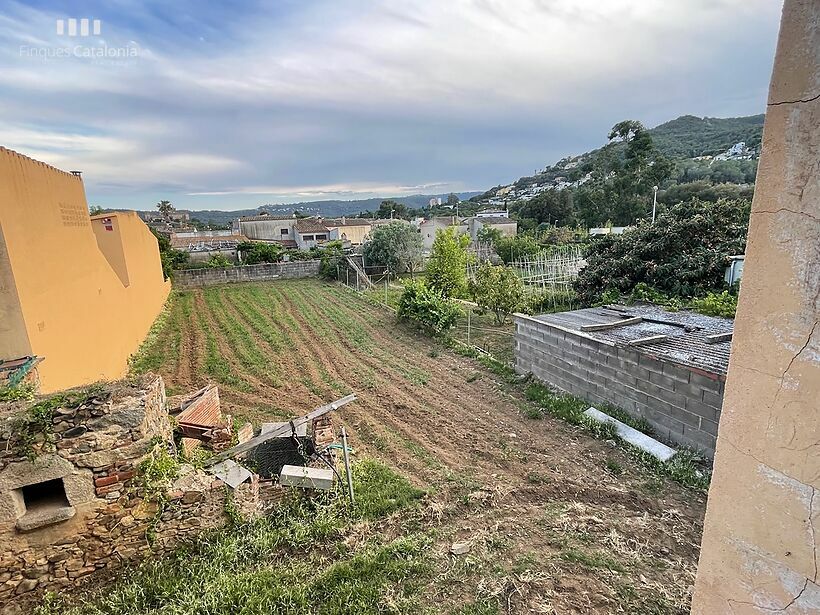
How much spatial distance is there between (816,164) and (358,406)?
677 centimetres

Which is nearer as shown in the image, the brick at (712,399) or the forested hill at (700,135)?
the brick at (712,399)

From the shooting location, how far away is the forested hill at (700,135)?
4784 centimetres

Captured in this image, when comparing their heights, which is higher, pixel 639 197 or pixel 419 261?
pixel 639 197

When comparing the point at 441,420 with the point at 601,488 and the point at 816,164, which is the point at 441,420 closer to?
the point at 601,488

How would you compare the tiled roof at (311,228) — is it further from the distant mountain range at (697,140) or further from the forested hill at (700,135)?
the forested hill at (700,135)

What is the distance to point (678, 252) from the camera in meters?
10.5

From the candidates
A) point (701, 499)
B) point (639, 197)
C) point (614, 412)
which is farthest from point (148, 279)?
point (639, 197)

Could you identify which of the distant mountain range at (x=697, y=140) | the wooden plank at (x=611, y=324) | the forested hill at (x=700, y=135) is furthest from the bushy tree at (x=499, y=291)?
the forested hill at (x=700, y=135)

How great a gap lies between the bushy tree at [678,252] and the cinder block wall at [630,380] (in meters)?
4.53

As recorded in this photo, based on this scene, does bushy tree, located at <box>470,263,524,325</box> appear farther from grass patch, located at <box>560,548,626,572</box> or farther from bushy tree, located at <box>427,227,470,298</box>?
grass patch, located at <box>560,548,626,572</box>

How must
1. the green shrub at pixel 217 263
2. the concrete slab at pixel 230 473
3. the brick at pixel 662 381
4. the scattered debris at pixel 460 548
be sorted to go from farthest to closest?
the green shrub at pixel 217 263 < the brick at pixel 662 381 < the concrete slab at pixel 230 473 < the scattered debris at pixel 460 548

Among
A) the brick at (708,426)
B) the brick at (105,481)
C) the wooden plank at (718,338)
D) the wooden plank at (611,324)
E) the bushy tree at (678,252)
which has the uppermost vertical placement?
the bushy tree at (678,252)

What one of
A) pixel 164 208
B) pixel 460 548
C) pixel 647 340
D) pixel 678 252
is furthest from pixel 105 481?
pixel 164 208

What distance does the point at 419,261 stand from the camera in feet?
79.0
